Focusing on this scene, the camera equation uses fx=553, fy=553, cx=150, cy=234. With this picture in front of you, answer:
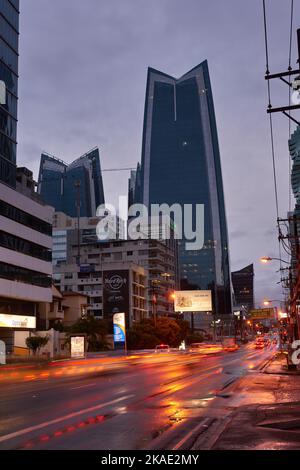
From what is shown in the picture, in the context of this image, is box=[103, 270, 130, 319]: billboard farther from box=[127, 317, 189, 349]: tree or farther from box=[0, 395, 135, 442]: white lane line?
box=[0, 395, 135, 442]: white lane line

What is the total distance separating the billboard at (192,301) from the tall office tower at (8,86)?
34.1 m

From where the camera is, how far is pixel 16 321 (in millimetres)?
68750

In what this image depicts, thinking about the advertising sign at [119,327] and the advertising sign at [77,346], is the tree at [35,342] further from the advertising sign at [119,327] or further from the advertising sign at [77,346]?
the advertising sign at [119,327]

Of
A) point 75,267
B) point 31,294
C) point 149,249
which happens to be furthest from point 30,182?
point 149,249

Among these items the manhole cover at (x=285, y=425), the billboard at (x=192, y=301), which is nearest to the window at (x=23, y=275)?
the billboard at (x=192, y=301)

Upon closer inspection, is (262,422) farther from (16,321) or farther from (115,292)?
(115,292)

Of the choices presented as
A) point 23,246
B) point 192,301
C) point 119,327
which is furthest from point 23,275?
point 192,301

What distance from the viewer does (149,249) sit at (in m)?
148

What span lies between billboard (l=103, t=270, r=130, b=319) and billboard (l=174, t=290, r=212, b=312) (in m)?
28.7

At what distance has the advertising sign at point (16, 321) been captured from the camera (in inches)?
2581

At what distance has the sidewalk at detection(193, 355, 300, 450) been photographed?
32.2ft

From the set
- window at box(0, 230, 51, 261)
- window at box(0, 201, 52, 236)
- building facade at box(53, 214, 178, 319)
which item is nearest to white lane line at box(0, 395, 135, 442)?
window at box(0, 230, 51, 261)

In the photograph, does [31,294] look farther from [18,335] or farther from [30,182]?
[30,182]

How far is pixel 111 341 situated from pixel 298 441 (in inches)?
3493
